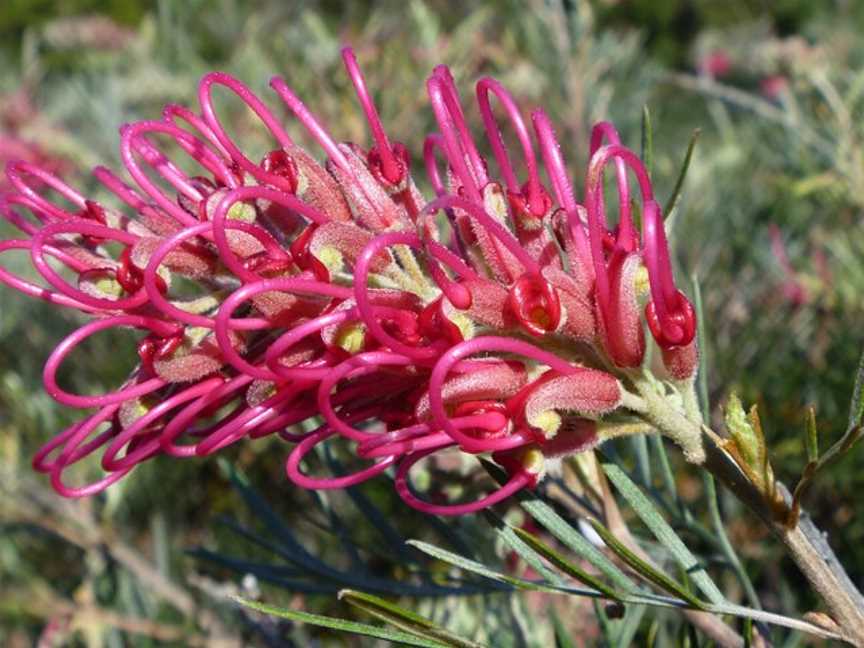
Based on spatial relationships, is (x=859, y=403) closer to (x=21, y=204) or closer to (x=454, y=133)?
(x=454, y=133)

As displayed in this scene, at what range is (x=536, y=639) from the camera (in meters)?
0.74

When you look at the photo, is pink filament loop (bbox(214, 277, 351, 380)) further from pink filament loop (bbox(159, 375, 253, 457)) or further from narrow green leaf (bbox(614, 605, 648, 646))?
narrow green leaf (bbox(614, 605, 648, 646))

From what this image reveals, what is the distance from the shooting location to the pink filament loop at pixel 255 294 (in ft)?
1.54

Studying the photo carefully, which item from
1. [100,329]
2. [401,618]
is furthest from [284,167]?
[401,618]

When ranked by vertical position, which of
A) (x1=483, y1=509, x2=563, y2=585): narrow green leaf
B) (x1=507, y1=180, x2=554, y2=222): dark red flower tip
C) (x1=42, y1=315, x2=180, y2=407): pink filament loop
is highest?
(x1=507, y1=180, x2=554, y2=222): dark red flower tip

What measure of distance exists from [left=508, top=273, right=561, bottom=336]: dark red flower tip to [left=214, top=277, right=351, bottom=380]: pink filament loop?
0.26 feet

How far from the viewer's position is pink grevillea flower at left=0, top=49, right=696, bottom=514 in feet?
1.58

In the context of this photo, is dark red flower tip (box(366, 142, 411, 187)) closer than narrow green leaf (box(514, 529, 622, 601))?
No

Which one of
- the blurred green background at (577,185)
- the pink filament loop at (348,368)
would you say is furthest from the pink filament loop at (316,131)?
the blurred green background at (577,185)

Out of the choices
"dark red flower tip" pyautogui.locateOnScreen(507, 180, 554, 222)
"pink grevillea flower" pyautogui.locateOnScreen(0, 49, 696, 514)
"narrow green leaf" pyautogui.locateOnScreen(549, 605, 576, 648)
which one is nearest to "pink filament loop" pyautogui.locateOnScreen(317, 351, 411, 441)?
"pink grevillea flower" pyautogui.locateOnScreen(0, 49, 696, 514)

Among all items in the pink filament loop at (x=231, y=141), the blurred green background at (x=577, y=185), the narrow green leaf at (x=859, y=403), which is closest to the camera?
the narrow green leaf at (x=859, y=403)

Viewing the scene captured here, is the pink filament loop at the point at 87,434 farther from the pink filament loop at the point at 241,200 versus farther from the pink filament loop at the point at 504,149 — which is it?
the pink filament loop at the point at 504,149

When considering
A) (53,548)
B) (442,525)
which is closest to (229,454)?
(53,548)

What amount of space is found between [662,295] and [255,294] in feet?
0.61
